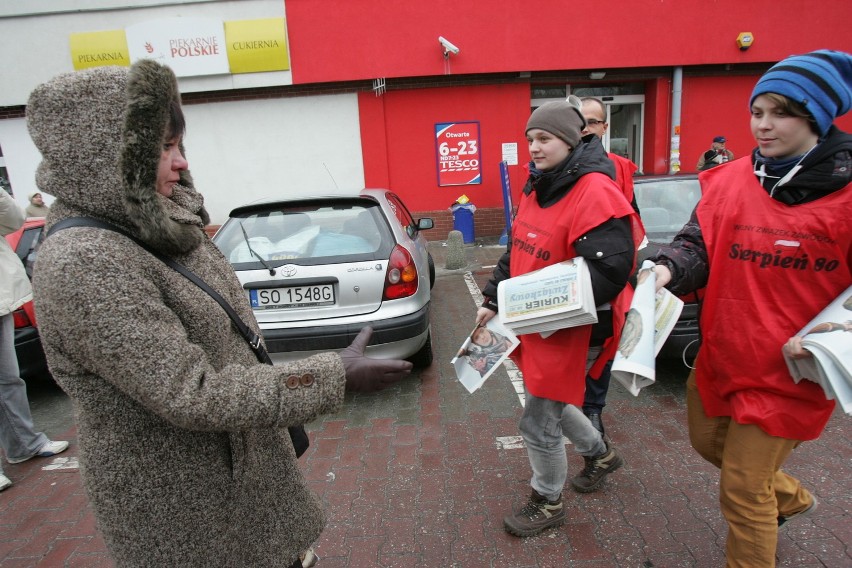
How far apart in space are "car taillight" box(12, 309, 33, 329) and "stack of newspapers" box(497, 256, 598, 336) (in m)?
3.92

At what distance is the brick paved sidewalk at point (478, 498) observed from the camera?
2383 mm

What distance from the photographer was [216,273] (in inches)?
53.1

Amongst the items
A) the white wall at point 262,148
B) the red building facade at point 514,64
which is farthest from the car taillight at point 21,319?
the red building facade at point 514,64

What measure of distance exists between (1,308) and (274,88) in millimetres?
8007

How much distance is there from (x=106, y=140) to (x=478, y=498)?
7.98 ft

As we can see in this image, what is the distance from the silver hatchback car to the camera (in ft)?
12.5

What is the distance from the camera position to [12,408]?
3361mm

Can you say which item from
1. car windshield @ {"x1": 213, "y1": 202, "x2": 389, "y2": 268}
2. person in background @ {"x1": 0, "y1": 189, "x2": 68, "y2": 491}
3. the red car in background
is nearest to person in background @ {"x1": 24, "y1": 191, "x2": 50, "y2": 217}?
the red car in background

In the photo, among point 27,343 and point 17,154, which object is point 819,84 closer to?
point 27,343

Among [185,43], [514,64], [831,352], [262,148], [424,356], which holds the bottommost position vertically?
[424,356]

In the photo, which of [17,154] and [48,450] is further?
[17,154]

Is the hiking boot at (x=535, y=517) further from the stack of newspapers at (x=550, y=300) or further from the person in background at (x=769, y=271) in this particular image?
the stack of newspapers at (x=550, y=300)

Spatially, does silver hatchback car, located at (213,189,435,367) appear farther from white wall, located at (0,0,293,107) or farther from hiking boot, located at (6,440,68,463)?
white wall, located at (0,0,293,107)

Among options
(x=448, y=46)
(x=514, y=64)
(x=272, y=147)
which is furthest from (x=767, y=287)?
(x=272, y=147)
